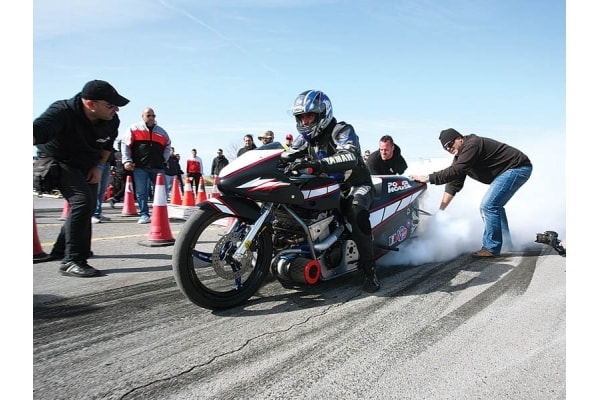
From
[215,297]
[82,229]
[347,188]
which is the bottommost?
[215,297]

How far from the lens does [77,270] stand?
422 cm

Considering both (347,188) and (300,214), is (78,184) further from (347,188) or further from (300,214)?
(347,188)

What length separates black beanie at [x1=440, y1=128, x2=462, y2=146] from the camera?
575 cm

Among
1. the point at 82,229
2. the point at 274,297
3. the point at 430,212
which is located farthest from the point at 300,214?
the point at 430,212

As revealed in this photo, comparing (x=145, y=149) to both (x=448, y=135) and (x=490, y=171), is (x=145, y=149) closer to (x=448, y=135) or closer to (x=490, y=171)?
(x=448, y=135)

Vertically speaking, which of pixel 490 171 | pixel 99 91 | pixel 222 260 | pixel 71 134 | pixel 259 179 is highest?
pixel 99 91

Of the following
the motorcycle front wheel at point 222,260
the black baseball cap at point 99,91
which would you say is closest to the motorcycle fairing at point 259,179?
the motorcycle front wheel at point 222,260

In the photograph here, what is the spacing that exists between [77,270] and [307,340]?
271cm

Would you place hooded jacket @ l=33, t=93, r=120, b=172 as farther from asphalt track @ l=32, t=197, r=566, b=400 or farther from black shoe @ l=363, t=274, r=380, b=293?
black shoe @ l=363, t=274, r=380, b=293

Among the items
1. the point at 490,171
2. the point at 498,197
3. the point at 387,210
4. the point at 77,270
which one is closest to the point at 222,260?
the point at 77,270

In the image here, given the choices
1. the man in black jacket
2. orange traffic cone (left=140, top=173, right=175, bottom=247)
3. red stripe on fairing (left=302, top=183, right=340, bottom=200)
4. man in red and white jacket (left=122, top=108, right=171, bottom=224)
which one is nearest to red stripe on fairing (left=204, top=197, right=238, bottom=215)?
red stripe on fairing (left=302, top=183, right=340, bottom=200)

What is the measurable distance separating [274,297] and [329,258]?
0.64 metres

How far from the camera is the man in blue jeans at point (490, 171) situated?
5.53m

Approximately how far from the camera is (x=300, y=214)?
152 inches
